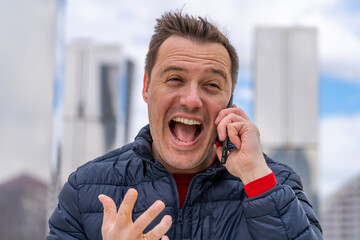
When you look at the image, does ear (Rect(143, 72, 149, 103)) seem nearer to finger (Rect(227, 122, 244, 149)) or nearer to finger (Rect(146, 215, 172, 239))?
finger (Rect(227, 122, 244, 149))

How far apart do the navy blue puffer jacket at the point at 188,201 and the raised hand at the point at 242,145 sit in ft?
0.39

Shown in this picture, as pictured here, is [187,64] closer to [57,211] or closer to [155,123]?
[155,123]

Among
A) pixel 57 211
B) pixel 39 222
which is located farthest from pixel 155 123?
pixel 39 222

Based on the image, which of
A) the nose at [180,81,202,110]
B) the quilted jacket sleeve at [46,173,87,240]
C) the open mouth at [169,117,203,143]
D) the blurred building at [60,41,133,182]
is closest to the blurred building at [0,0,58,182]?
the quilted jacket sleeve at [46,173,87,240]

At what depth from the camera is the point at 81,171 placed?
258 centimetres

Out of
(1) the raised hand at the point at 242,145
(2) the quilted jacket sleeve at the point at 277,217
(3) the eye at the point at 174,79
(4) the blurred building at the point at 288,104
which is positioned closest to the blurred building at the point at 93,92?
(4) the blurred building at the point at 288,104

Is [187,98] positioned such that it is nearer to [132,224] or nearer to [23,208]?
[132,224]

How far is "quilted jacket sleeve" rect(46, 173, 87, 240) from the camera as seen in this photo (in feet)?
7.90

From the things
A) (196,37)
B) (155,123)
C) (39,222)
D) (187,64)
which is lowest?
(39,222)

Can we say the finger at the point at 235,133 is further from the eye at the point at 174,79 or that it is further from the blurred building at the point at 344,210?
the blurred building at the point at 344,210

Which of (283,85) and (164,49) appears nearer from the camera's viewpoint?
(164,49)

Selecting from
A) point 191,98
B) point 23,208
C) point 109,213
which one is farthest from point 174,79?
point 23,208

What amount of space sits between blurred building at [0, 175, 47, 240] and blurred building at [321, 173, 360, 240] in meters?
114

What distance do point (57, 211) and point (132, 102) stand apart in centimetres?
1254
